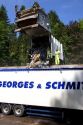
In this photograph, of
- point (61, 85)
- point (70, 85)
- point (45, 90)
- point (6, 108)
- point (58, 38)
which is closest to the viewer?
point (70, 85)

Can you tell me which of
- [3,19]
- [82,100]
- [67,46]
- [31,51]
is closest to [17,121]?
[82,100]

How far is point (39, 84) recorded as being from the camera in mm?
14781

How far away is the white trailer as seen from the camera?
13.7m

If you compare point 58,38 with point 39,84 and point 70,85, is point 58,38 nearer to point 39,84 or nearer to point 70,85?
point 39,84

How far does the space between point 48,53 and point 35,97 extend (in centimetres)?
452

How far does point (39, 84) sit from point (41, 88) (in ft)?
0.71

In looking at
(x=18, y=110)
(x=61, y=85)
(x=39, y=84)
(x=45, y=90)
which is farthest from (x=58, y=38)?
(x=61, y=85)

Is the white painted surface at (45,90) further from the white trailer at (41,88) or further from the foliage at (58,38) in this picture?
the foliage at (58,38)

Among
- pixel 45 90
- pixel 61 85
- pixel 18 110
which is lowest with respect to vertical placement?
pixel 18 110

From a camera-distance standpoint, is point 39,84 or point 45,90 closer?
point 45,90

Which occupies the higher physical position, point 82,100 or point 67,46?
point 67,46

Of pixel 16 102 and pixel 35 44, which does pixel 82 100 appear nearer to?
pixel 16 102

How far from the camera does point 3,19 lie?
62.8 m

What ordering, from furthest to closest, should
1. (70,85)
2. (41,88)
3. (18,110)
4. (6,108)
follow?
(6,108) → (18,110) → (41,88) → (70,85)
